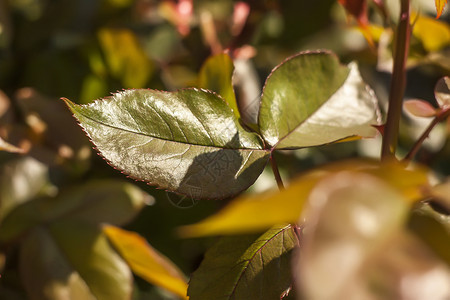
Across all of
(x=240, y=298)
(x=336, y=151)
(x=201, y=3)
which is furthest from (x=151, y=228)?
(x=201, y=3)

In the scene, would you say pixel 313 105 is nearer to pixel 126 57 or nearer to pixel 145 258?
pixel 145 258

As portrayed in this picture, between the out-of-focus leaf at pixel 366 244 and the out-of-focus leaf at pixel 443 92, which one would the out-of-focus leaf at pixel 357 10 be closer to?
the out-of-focus leaf at pixel 443 92

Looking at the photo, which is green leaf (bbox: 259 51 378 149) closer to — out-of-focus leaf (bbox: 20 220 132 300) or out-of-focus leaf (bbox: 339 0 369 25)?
out-of-focus leaf (bbox: 339 0 369 25)

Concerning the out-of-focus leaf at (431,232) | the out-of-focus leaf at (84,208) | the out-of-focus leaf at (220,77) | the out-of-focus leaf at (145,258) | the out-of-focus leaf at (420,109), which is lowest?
the out-of-focus leaf at (145,258)

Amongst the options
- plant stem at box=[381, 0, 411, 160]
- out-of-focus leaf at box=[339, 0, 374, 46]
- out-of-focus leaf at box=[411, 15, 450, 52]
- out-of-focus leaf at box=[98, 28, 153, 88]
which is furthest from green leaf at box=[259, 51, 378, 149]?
out-of-focus leaf at box=[98, 28, 153, 88]

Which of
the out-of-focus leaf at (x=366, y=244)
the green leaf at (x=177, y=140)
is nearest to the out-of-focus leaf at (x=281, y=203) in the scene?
the out-of-focus leaf at (x=366, y=244)

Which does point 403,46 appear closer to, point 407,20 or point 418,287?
point 407,20
